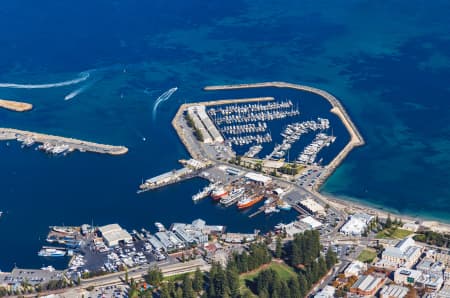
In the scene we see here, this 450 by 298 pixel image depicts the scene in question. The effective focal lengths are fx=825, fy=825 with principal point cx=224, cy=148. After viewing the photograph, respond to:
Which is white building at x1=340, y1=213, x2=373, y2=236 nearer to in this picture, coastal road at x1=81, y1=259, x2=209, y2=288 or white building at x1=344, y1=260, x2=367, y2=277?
white building at x1=344, y1=260, x2=367, y2=277

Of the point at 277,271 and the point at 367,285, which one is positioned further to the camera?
the point at 277,271

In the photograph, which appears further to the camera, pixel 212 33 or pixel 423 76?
pixel 212 33

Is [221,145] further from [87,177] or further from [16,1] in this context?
[16,1]

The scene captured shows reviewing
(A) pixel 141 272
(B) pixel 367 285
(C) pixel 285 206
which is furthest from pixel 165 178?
(B) pixel 367 285

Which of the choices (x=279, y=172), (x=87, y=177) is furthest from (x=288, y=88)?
(x=87, y=177)

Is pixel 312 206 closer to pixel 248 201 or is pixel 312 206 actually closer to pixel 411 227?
pixel 248 201

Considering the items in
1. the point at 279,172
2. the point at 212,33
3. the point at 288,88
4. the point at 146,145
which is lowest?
the point at 279,172

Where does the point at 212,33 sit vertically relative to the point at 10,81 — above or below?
above
